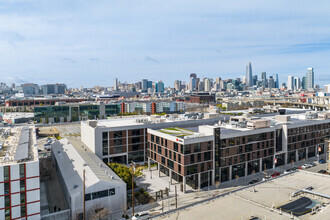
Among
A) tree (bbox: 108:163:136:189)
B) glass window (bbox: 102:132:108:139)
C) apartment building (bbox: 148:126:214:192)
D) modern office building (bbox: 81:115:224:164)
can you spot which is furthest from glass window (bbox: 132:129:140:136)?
tree (bbox: 108:163:136:189)

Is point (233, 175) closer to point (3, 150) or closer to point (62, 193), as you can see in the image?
point (62, 193)

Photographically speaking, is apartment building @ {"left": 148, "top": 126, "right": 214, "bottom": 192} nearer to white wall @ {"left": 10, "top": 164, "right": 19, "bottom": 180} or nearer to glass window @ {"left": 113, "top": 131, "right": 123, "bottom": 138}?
glass window @ {"left": 113, "top": 131, "right": 123, "bottom": 138}

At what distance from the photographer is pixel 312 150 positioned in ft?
264

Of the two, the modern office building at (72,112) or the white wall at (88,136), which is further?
the modern office building at (72,112)

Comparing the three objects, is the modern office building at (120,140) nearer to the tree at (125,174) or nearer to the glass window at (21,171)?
the tree at (125,174)

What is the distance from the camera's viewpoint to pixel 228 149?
60.2 m

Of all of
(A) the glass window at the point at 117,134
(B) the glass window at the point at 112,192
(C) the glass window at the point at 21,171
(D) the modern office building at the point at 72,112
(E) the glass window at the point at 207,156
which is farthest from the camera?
(D) the modern office building at the point at 72,112

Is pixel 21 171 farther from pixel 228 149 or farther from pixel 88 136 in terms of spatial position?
pixel 228 149

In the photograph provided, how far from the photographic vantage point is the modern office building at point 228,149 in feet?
184

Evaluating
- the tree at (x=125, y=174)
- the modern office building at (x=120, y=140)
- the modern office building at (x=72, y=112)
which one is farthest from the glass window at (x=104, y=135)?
the modern office building at (x=72, y=112)

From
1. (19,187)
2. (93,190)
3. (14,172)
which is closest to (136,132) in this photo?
(93,190)

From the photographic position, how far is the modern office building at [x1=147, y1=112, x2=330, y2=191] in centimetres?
5612

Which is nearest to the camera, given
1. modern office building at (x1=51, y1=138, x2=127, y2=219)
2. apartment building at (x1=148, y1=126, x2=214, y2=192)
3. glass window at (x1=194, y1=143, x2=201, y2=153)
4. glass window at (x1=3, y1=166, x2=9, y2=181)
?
glass window at (x1=3, y1=166, x2=9, y2=181)

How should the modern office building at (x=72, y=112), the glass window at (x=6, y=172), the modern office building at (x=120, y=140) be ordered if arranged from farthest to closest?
the modern office building at (x=72, y=112)
the modern office building at (x=120, y=140)
the glass window at (x=6, y=172)
